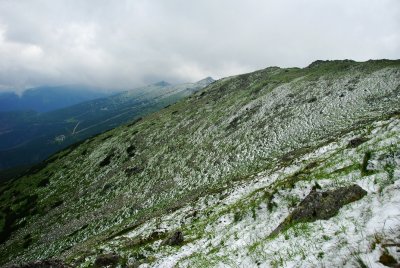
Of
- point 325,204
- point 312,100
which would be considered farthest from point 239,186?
point 312,100

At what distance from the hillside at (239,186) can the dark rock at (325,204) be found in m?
0.08

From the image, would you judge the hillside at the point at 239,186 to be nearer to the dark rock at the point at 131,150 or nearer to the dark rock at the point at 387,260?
the dark rock at the point at 387,260

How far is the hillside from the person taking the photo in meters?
12.3

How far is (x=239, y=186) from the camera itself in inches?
1409

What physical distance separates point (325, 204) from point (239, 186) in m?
21.9

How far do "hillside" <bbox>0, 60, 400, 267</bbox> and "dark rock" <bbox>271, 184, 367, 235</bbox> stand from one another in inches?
3.1

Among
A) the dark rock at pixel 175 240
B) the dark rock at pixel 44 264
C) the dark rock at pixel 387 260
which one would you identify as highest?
the dark rock at pixel 387 260

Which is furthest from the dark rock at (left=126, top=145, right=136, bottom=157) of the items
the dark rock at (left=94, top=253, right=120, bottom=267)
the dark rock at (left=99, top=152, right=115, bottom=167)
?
the dark rock at (left=94, top=253, right=120, bottom=267)

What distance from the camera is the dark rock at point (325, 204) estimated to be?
13.5m

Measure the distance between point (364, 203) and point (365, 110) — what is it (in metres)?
41.9

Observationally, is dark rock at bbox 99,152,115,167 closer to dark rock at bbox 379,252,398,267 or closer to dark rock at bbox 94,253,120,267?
dark rock at bbox 94,253,120,267

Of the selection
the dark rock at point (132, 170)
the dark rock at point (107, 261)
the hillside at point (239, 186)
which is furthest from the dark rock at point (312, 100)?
the dark rock at point (107, 261)

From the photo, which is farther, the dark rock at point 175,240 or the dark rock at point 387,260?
the dark rock at point 175,240

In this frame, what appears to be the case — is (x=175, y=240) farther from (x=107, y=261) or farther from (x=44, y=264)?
(x=44, y=264)
